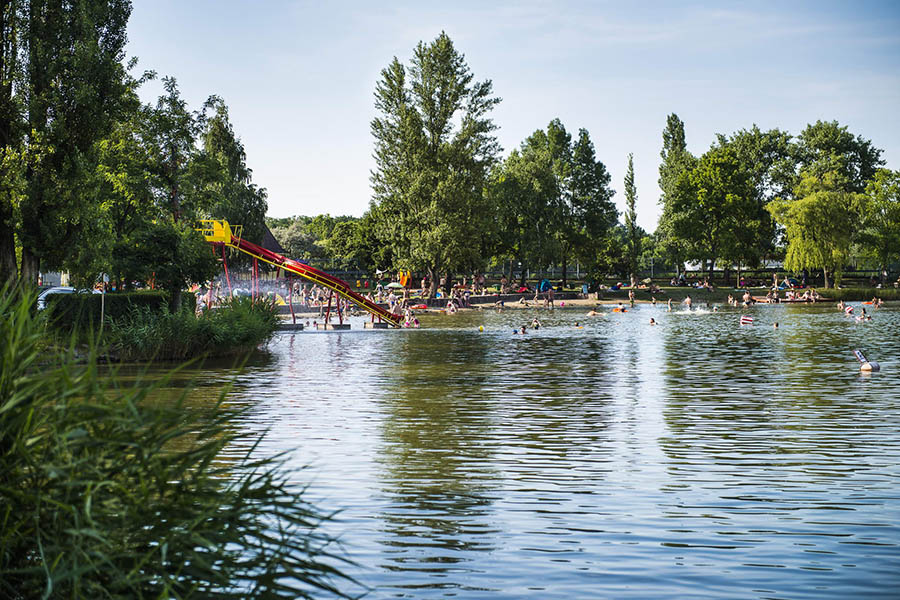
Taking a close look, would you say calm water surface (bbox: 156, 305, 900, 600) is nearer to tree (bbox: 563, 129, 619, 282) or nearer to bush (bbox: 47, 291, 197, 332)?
bush (bbox: 47, 291, 197, 332)

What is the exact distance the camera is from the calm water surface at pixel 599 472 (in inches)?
327

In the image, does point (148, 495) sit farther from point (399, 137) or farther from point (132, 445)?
point (399, 137)

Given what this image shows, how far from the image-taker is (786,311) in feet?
213

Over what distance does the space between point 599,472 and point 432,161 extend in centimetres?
6644

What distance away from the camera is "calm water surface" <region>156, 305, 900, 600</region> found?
830 cm

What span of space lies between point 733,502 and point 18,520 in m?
8.16

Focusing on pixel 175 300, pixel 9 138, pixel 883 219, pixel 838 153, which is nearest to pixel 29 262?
pixel 9 138

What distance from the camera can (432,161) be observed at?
254ft

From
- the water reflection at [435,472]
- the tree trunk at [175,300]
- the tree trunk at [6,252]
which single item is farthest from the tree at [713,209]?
the tree trunk at [6,252]

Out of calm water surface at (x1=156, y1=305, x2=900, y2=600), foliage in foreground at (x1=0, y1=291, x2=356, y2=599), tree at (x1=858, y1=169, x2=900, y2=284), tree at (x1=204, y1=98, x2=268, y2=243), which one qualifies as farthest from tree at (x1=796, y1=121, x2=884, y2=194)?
foliage in foreground at (x1=0, y1=291, x2=356, y2=599)

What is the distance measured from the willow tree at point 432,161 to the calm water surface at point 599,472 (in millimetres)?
46824

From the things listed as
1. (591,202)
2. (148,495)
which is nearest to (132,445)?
(148,495)

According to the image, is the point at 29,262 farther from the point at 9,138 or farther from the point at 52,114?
the point at 52,114

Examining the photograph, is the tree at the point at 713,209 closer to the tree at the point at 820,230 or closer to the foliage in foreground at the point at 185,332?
the tree at the point at 820,230
